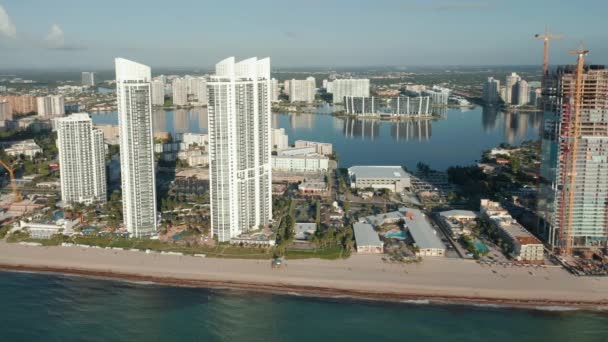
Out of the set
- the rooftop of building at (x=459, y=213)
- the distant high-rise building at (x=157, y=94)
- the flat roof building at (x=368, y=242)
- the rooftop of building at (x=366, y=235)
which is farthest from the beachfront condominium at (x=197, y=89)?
the flat roof building at (x=368, y=242)

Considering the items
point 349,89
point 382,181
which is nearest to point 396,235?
point 382,181

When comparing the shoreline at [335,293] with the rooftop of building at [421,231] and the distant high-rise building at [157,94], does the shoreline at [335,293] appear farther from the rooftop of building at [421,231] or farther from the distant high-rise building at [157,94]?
the distant high-rise building at [157,94]

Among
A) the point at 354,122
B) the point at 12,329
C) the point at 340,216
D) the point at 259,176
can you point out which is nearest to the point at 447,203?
the point at 340,216

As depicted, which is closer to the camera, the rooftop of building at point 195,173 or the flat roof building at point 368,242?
the flat roof building at point 368,242

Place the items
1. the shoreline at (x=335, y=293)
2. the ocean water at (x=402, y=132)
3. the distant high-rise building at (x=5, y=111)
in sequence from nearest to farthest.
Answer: the shoreline at (x=335, y=293)
the ocean water at (x=402, y=132)
the distant high-rise building at (x=5, y=111)

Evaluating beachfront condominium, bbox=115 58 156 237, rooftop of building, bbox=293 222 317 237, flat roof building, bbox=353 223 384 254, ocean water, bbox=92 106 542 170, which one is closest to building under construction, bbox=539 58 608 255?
flat roof building, bbox=353 223 384 254

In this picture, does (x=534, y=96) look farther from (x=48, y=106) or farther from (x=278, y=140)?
(x=48, y=106)

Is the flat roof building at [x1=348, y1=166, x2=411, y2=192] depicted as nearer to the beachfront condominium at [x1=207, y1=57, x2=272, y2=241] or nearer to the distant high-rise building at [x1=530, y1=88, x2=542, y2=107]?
the beachfront condominium at [x1=207, y1=57, x2=272, y2=241]
